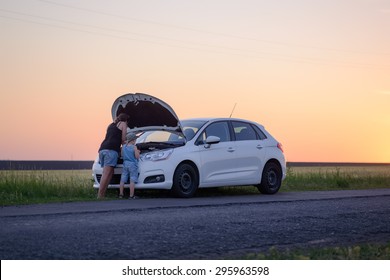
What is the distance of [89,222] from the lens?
10836mm

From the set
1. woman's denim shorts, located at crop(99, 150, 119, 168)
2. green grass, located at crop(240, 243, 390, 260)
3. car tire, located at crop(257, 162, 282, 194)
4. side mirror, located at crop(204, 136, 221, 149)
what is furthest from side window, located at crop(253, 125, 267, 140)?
green grass, located at crop(240, 243, 390, 260)

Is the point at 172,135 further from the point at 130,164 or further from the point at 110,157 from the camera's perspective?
the point at 110,157

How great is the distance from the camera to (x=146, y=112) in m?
17.4

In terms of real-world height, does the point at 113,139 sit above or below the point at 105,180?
above

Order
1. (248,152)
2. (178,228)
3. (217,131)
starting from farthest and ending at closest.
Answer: (248,152), (217,131), (178,228)

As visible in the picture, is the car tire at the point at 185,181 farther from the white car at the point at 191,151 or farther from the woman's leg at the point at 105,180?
the woman's leg at the point at 105,180

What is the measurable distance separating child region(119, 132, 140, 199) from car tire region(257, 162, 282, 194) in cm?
372

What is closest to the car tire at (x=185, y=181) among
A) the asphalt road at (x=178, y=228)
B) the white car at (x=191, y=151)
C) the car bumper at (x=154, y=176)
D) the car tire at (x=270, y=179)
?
the white car at (x=191, y=151)

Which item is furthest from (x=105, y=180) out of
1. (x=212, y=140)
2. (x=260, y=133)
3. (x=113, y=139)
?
(x=260, y=133)

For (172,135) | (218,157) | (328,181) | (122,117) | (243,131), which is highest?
(122,117)

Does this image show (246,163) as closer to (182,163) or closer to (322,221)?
(182,163)

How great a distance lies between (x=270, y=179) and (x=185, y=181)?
3.00 metres

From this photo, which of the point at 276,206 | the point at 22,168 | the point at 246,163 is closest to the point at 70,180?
the point at 22,168

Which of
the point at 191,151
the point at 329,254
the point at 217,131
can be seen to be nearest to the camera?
the point at 329,254
